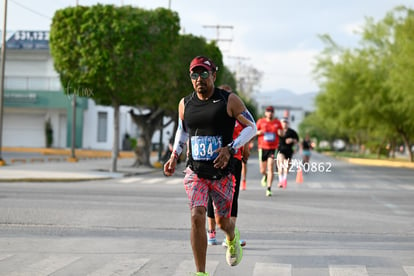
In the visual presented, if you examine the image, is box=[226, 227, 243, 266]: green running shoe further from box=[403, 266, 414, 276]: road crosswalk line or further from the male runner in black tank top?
box=[403, 266, 414, 276]: road crosswalk line

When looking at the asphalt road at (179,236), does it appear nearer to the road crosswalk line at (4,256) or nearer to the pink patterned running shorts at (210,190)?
the road crosswalk line at (4,256)

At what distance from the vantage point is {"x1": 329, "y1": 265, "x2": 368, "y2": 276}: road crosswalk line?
22.2 ft

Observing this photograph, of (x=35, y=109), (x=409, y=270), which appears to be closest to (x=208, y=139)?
(x=409, y=270)

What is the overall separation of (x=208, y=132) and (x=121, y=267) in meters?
1.78

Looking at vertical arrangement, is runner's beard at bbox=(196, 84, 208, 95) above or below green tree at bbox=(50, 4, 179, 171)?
below

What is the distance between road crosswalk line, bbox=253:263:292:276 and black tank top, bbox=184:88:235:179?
1.25 meters

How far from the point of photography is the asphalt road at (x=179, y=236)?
278 inches

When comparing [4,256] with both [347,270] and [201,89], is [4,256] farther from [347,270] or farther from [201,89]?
[347,270]

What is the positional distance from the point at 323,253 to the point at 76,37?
19.6 m

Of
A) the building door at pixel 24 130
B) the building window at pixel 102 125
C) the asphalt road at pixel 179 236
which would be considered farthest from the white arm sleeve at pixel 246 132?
the building window at pixel 102 125

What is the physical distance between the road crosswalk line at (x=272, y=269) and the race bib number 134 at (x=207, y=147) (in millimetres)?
1389

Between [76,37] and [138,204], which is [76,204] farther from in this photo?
[76,37]

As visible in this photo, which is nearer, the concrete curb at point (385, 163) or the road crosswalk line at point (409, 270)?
the road crosswalk line at point (409, 270)

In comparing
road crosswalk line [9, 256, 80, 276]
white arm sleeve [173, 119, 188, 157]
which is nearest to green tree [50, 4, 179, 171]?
road crosswalk line [9, 256, 80, 276]
